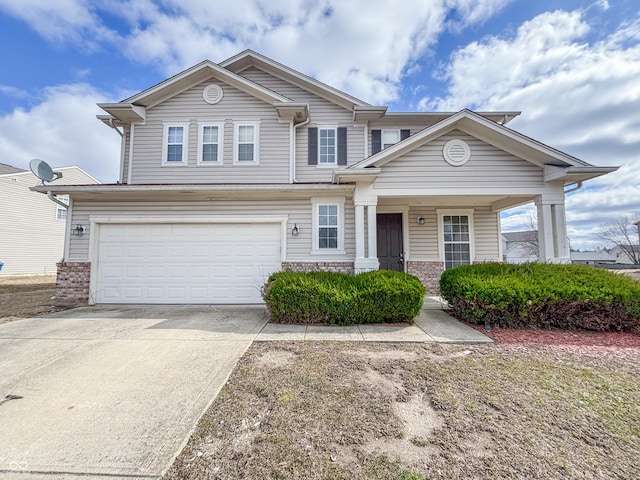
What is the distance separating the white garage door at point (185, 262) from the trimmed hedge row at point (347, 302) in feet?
7.68

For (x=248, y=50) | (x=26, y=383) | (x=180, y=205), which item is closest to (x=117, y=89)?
(x=248, y=50)

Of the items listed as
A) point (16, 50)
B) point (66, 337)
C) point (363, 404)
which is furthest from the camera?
point (16, 50)

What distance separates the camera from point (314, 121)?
10211mm

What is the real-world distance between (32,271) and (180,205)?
1712 centimetres

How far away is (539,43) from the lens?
8594 mm

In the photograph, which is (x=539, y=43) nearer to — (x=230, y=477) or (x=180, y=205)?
(x=180, y=205)

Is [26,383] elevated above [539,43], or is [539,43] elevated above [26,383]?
[539,43]

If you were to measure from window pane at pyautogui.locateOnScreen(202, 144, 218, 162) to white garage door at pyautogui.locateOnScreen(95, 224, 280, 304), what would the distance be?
8.42 feet

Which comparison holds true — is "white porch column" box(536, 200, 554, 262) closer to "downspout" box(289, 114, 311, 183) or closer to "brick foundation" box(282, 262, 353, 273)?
"brick foundation" box(282, 262, 353, 273)

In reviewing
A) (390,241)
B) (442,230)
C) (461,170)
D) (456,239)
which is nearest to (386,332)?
(461,170)

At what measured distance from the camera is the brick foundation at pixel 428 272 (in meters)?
9.84

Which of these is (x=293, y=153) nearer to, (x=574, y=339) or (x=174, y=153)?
(x=174, y=153)

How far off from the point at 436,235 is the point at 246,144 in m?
7.22

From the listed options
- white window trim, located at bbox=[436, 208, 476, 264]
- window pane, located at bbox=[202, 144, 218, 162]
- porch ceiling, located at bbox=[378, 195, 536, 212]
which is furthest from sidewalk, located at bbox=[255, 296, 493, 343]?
window pane, located at bbox=[202, 144, 218, 162]
